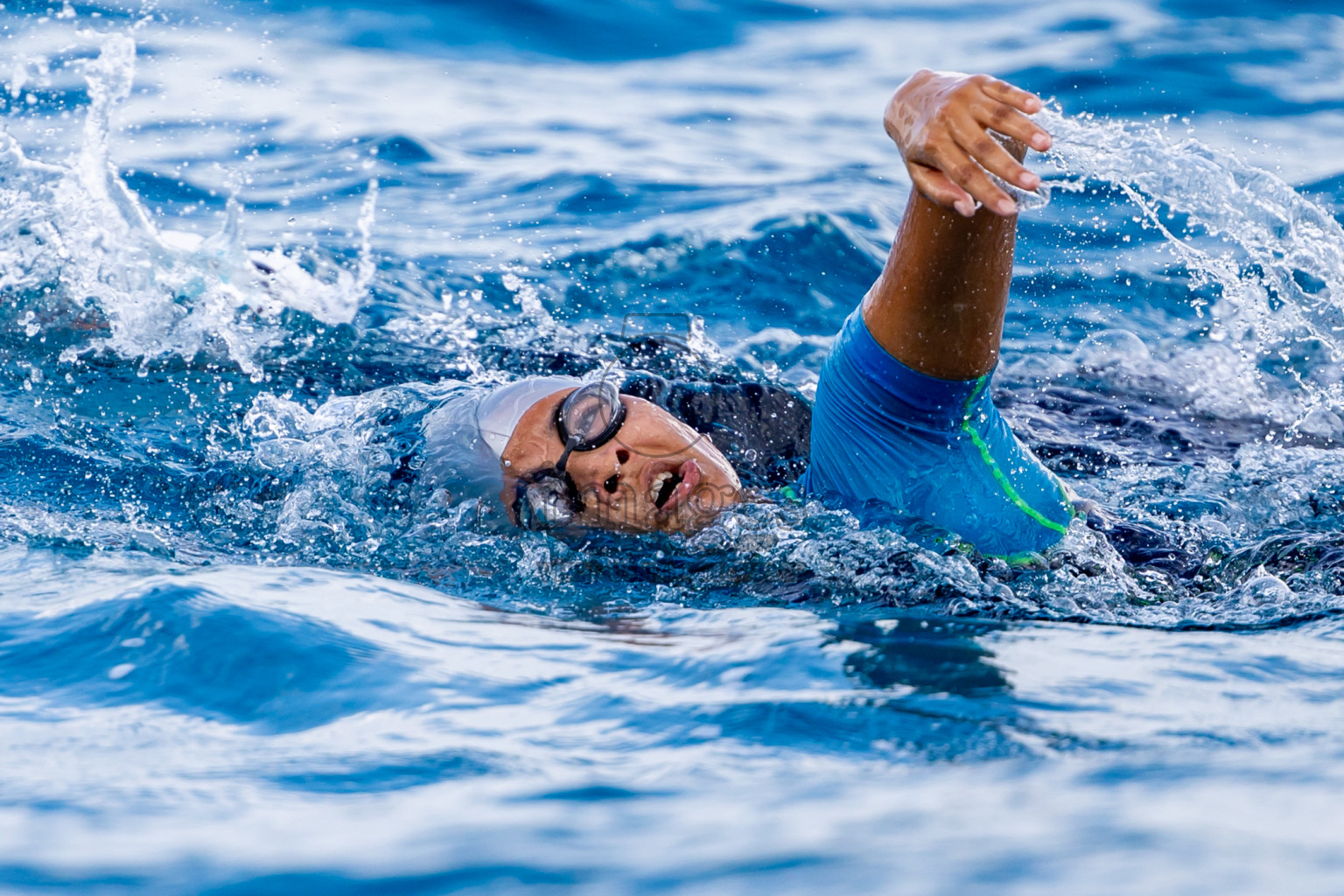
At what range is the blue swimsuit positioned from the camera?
3428 millimetres

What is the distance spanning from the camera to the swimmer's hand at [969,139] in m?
2.51

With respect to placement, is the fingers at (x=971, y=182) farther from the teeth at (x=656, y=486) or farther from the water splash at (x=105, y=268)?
the water splash at (x=105, y=268)

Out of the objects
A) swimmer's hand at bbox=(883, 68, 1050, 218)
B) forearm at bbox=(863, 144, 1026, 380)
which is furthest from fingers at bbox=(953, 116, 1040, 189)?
forearm at bbox=(863, 144, 1026, 380)

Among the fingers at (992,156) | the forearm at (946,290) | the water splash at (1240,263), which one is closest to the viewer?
the fingers at (992,156)

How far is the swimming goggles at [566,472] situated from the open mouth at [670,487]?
204 mm

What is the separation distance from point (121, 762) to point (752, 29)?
10.4 m

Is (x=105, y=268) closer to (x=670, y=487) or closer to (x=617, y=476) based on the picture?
(x=617, y=476)

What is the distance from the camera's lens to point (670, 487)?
4039mm

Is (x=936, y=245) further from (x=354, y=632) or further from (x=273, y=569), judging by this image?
(x=273, y=569)

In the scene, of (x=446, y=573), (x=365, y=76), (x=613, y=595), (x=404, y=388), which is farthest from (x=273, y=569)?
(x=365, y=76)

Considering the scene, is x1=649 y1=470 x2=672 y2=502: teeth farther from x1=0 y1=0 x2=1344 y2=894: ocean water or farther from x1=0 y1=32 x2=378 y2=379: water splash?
x1=0 y1=32 x2=378 y2=379: water splash

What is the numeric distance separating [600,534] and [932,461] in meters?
1.07

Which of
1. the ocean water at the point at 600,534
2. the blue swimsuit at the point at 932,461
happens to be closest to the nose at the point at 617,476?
the ocean water at the point at 600,534

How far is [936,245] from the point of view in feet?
9.56
